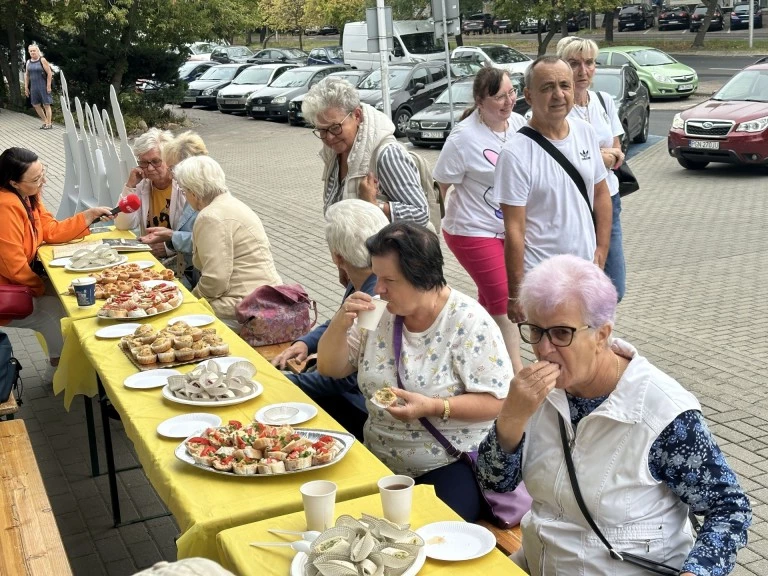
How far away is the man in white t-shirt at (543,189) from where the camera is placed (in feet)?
17.5

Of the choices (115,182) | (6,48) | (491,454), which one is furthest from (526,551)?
(6,48)

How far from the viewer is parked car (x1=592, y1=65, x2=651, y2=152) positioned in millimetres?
18969

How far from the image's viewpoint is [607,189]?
575 centimetres

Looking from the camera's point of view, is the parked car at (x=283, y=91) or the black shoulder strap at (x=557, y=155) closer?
the black shoulder strap at (x=557, y=155)

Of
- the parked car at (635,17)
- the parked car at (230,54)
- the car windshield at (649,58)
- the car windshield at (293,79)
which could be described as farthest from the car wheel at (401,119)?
the parked car at (635,17)

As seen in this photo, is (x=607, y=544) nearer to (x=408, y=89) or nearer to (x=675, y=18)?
(x=408, y=89)

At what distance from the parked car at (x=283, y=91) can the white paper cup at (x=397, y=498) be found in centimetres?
2686

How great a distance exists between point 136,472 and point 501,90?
3285 mm

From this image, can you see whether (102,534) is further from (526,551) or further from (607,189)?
(607,189)

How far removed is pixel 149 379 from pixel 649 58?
991 inches

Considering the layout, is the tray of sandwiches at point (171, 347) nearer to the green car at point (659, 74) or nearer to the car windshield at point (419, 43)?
the green car at point (659, 74)

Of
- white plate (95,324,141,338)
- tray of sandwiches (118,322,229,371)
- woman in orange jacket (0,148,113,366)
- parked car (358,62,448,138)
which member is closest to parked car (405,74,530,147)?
parked car (358,62,448,138)

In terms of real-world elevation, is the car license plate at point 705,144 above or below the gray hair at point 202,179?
below

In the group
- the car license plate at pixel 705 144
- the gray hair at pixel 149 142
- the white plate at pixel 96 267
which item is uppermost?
the gray hair at pixel 149 142
